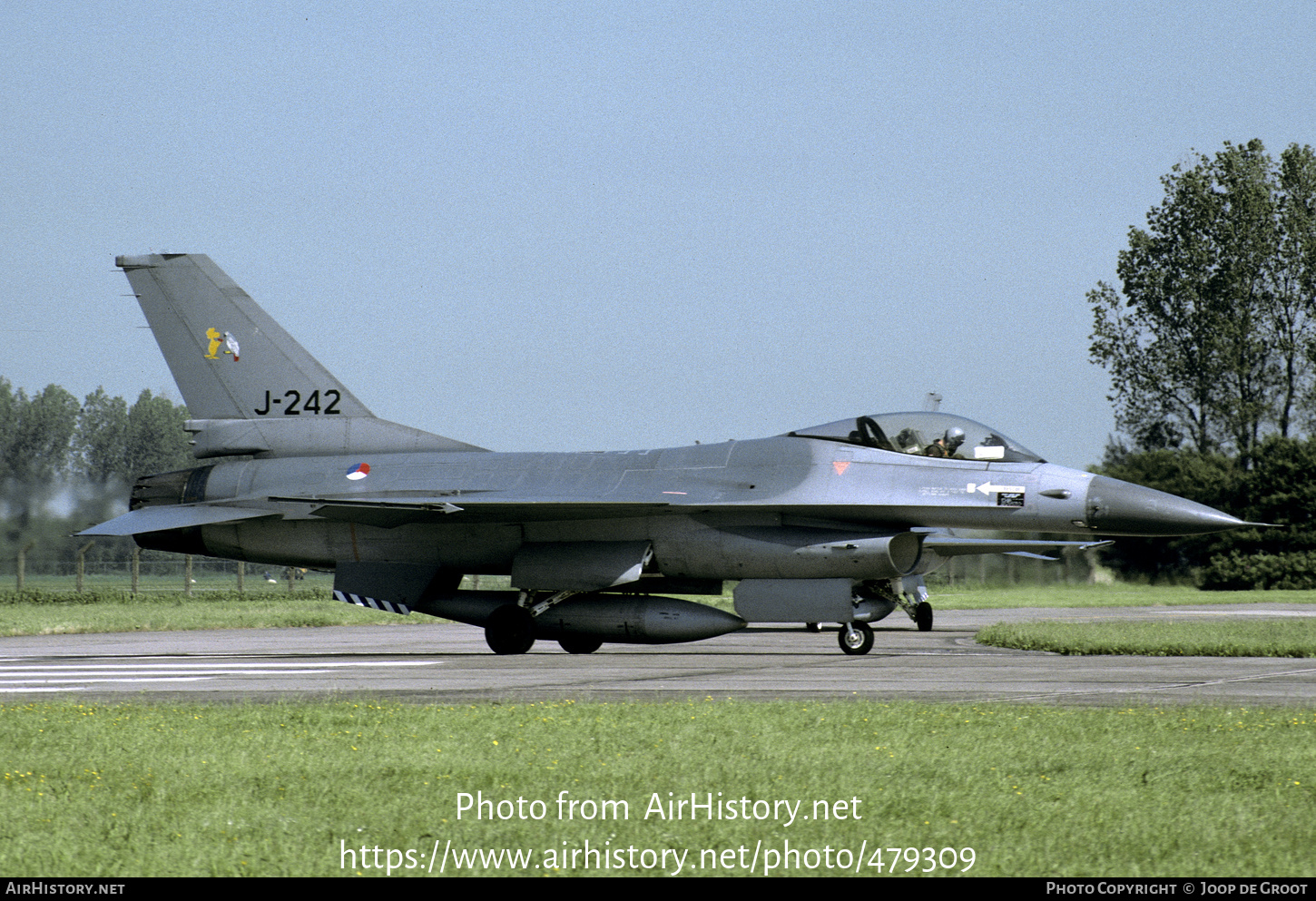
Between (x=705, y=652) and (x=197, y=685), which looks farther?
(x=705, y=652)

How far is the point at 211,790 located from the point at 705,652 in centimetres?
1123

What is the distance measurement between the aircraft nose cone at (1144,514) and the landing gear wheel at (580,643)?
233 inches

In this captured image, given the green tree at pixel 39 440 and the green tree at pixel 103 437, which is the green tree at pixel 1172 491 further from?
the green tree at pixel 103 437

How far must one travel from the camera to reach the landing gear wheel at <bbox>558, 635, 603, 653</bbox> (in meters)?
16.5

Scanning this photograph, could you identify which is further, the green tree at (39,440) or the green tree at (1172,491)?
the green tree at (1172,491)

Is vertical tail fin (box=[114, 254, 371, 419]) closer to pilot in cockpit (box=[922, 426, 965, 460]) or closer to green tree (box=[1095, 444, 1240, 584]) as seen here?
pilot in cockpit (box=[922, 426, 965, 460])

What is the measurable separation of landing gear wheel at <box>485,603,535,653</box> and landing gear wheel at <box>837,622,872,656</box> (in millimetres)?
3739

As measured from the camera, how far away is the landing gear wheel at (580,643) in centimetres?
1653

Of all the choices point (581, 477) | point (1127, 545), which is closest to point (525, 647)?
point (581, 477)

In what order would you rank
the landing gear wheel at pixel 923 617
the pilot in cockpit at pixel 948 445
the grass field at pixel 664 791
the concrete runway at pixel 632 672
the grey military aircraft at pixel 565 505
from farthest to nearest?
the landing gear wheel at pixel 923 617
the pilot in cockpit at pixel 948 445
the grey military aircraft at pixel 565 505
the concrete runway at pixel 632 672
the grass field at pixel 664 791

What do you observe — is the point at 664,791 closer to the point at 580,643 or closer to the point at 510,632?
the point at 510,632

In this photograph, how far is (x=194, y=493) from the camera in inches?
709

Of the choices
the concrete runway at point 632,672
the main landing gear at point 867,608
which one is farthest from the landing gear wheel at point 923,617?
the concrete runway at point 632,672
